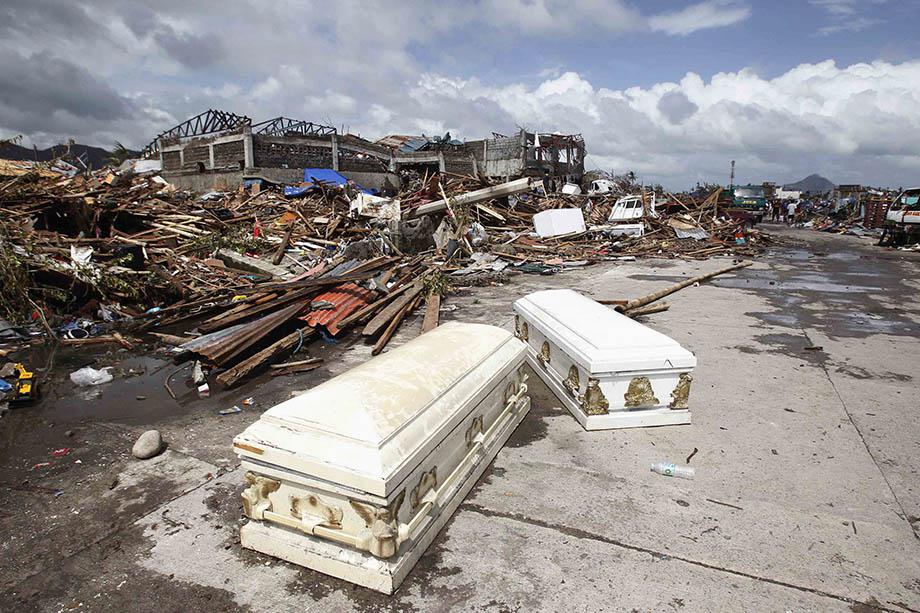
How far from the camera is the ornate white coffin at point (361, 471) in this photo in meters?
2.20

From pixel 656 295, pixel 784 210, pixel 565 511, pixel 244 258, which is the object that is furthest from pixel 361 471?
pixel 784 210

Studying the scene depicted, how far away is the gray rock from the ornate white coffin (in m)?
1.55

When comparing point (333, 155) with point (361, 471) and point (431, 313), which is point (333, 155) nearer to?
point (431, 313)

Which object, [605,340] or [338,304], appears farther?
[338,304]

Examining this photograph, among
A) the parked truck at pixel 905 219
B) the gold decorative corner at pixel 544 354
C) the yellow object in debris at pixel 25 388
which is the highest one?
the parked truck at pixel 905 219

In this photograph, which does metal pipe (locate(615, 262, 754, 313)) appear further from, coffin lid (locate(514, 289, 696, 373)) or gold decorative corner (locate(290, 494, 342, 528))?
gold decorative corner (locate(290, 494, 342, 528))

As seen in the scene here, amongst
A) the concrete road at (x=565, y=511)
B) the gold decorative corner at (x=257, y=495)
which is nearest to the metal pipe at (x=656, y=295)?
the concrete road at (x=565, y=511)

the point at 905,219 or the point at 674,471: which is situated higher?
the point at 905,219

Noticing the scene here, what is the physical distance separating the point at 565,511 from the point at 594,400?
45.0 inches

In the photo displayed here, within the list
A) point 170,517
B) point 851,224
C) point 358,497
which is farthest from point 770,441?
point 851,224

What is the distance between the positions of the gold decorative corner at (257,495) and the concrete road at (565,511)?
26 centimetres

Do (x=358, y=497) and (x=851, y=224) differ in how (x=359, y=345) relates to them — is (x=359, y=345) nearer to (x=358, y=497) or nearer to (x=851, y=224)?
(x=358, y=497)

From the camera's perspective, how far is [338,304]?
23.1 ft

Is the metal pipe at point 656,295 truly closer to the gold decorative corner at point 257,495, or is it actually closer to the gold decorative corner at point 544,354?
the gold decorative corner at point 544,354
